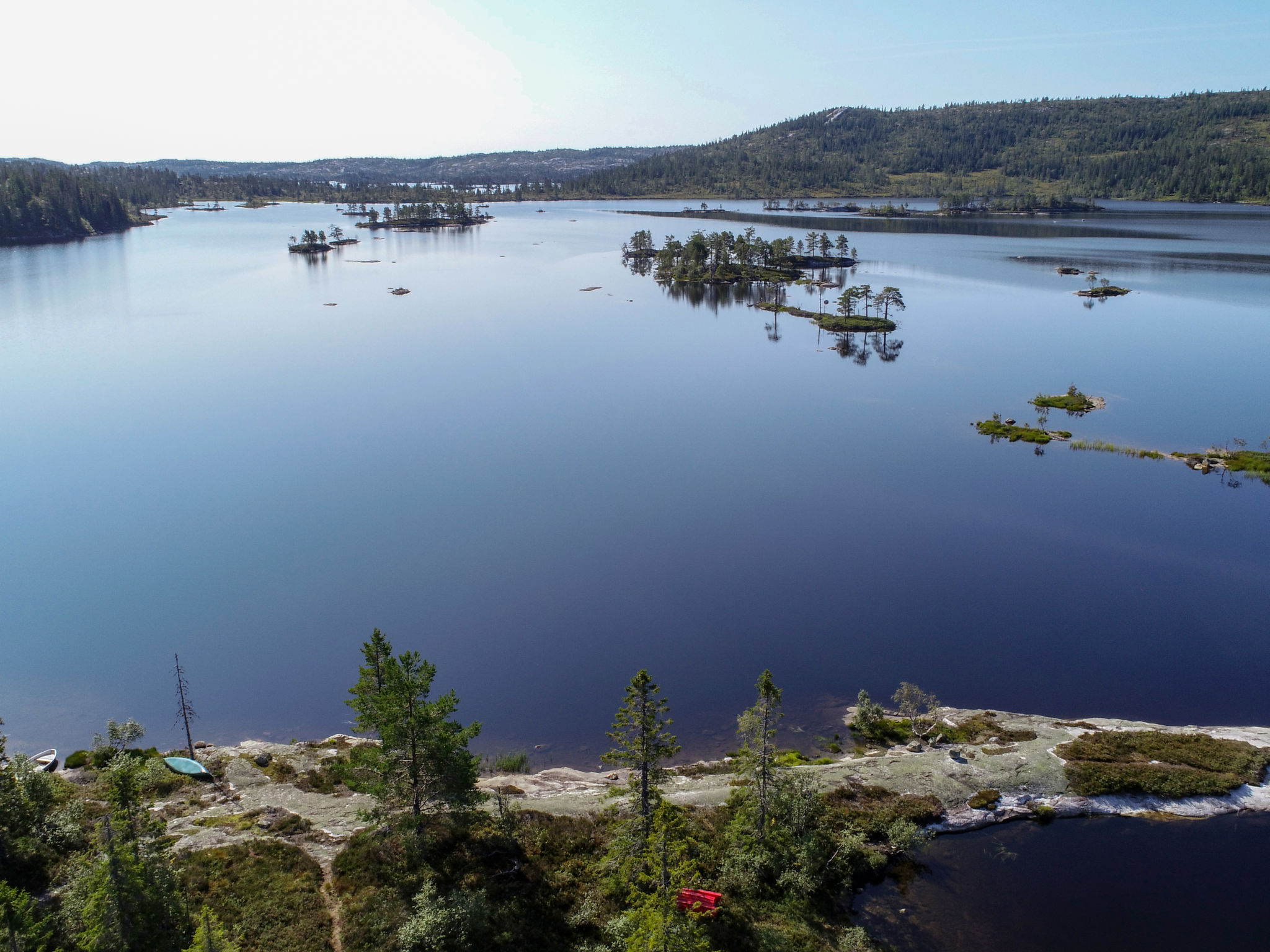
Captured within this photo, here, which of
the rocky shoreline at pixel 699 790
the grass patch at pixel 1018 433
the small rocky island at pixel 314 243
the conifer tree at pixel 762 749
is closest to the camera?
the conifer tree at pixel 762 749

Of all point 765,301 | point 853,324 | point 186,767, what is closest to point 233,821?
point 186,767

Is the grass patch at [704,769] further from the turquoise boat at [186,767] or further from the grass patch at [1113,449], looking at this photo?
the grass patch at [1113,449]

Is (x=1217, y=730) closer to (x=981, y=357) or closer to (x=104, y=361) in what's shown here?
(x=981, y=357)

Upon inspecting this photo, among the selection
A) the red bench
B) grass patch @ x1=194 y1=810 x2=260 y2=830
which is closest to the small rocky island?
grass patch @ x1=194 y1=810 x2=260 y2=830

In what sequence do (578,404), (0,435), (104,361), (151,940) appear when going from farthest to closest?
(104,361), (578,404), (0,435), (151,940)

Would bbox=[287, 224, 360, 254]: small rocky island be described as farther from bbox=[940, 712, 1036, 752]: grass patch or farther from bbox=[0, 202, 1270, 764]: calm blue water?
bbox=[940, 712, 1036, 752]: grass patch

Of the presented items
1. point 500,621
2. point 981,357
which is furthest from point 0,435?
point 981,357

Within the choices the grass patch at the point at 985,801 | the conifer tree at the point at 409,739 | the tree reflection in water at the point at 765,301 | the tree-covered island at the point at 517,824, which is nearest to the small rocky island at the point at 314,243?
the tree reflection in water at the point at 765,301
